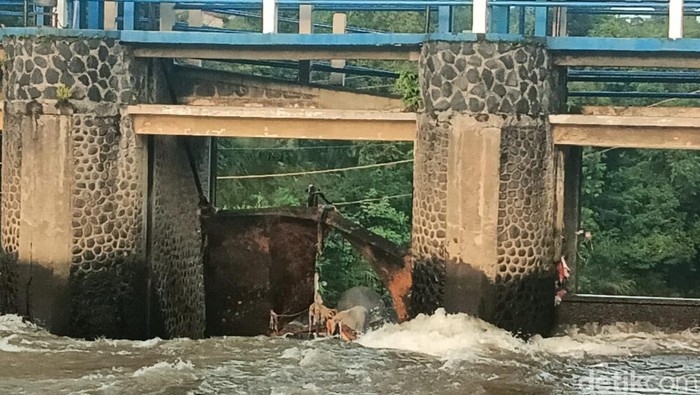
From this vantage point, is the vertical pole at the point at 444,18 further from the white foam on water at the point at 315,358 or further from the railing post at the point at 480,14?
the white foam on water at the point at 315,358

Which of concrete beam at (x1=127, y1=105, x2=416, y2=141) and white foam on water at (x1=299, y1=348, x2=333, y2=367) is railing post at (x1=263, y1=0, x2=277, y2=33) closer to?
concrete beam at (x1=127, y1=105, x2=416, y2=141)

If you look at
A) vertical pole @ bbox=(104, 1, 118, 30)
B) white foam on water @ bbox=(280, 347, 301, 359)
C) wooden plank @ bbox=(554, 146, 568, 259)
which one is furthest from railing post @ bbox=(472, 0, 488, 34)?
vertical pole @ bbox=(104, 1, 118, 30)

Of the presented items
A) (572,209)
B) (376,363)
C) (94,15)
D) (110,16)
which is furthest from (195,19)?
(376,363)

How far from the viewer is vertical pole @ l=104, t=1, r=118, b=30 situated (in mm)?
11523

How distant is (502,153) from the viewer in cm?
984

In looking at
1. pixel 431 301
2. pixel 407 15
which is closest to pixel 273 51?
pixel 431 301

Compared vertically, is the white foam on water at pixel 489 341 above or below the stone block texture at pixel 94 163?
below

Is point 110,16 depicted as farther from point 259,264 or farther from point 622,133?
point 622,133

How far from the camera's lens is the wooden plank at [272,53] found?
34.6 ft

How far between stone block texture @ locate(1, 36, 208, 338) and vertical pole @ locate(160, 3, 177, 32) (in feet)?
2.71

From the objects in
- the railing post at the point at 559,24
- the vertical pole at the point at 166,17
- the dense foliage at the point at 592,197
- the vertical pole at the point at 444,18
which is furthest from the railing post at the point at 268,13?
the dense foliage at the point at 592,197

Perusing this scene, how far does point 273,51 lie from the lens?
35.1ft

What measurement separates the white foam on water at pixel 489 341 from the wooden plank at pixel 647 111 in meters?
2.27

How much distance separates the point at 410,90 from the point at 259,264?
11.5 ft
